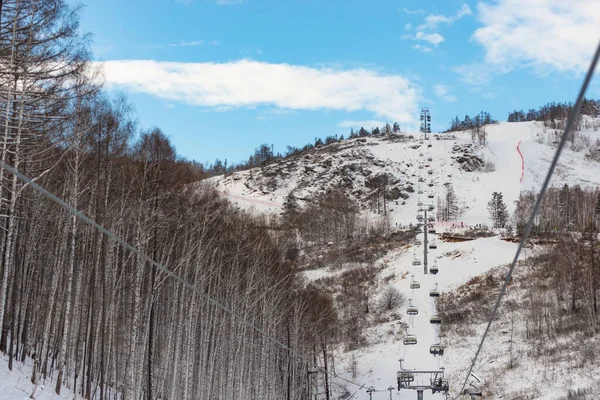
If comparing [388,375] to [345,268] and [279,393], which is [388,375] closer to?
[279,393]

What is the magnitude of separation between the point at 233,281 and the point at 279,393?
43.6 feet

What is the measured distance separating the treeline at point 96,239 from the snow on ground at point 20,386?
0.29 meters

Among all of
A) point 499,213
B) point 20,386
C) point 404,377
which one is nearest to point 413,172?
point 499,213

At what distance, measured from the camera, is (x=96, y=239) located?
1831cm

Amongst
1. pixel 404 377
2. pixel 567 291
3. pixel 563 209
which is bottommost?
pixel 404 377

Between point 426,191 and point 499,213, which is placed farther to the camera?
point 426,191

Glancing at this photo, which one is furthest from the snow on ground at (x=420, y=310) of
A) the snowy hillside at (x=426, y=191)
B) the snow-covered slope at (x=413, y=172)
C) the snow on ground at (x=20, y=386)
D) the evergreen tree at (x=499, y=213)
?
the snow-covered slope at (x=413, y=172)

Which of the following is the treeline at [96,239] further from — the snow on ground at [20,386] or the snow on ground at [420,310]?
the snow on ground at [420,310]

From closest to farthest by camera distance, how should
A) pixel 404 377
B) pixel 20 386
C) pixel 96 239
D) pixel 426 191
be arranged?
pixel 20 386 → pixel 96 239 → pixel 404 377 → pixel 426 191

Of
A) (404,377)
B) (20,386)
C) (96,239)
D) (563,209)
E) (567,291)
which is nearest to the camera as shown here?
(20,386)

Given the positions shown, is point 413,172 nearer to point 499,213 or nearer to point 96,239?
point 499,213

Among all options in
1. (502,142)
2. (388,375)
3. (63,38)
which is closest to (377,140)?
(502,142)

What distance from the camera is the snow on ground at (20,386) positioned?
1252cm

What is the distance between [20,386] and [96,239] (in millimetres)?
6083
